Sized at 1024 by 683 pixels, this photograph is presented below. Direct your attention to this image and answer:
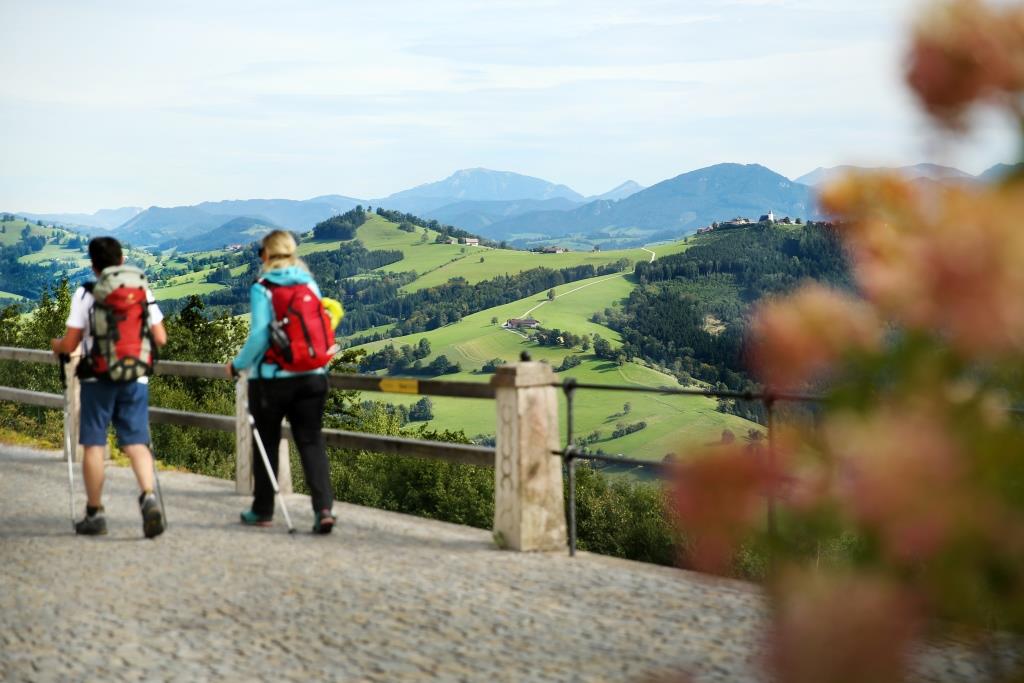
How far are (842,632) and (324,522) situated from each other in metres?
8.48

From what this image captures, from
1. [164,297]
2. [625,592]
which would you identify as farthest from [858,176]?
[164,297]

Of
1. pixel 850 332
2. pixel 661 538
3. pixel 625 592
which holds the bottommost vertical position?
pixel 661 538

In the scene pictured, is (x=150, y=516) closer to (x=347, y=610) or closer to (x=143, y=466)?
(x=143, y=466)

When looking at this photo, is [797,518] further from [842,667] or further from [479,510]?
[479,510]

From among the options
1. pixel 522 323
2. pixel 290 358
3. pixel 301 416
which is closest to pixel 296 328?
pixel 290 358

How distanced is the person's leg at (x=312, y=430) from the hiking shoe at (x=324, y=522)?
0.03m

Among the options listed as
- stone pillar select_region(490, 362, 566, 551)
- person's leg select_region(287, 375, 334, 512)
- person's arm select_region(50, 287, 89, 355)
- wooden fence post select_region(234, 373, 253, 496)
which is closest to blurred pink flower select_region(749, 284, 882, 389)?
stone pillar select_region(490, 362, 566, 551)

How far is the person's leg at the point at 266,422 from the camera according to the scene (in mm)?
9156

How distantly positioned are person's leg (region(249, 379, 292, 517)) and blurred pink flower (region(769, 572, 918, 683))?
821 cm

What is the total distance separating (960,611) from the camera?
48.1 inches

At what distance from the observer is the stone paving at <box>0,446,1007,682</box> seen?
580 centimetres

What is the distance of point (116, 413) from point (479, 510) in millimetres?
52037

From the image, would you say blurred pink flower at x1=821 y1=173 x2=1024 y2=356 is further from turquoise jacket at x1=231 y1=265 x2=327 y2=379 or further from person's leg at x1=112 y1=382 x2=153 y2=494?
person's leg at x1=112 y1=382 x2=153 y2=494

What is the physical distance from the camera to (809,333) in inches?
47.8
